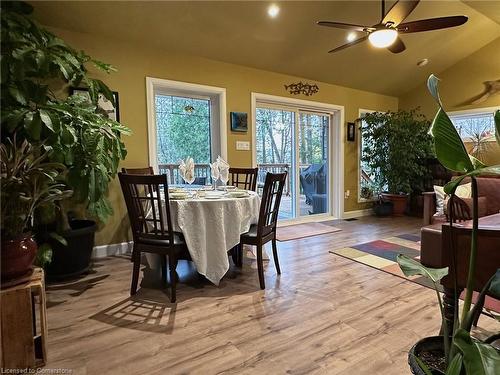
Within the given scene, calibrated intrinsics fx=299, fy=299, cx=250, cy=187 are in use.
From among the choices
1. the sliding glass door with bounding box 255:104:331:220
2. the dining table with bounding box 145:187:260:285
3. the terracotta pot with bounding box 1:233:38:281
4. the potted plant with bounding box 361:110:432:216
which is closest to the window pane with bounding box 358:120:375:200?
the potted plant with bounding box 361:110:432:216

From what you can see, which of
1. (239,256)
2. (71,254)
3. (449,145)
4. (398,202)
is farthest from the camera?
(398,202)

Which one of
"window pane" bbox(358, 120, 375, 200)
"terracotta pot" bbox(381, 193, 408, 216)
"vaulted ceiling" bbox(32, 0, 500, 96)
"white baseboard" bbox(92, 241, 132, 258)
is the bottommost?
"white baseboard" bbox(92, 241, 132, 258)

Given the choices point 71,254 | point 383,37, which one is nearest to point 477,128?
point 383,37

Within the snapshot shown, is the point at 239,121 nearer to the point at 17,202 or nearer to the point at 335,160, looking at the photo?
the point at 335,160

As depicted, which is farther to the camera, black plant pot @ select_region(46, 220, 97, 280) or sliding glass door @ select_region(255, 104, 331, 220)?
sliding glass door @ select_region(255, 104, 331, 220)

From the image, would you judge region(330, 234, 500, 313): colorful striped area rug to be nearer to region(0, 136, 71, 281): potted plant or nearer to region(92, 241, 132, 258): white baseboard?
region(92, 241, 132, 258): white baseboard

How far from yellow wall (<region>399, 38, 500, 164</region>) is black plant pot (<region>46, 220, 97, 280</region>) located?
5.90m

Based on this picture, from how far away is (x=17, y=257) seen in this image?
154cm

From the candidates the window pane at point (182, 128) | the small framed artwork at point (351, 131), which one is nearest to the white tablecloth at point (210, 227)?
the window pane at point (182, 128)

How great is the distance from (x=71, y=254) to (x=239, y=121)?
262 cm

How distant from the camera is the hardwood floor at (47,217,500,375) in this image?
157cm

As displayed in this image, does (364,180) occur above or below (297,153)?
below

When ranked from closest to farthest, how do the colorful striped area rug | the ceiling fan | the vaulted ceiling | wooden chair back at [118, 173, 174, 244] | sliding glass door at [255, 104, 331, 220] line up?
1. wooden chair back at [118, 173, 174, 244]
2. the ceiling fan
3. the colorful striped area rug
4. the vaulted ceiling
5. sliding glass door at [255, 104, 331, 220]

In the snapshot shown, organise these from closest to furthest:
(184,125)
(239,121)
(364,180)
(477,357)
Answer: (477,357) < (184,125) < (239,121) < (364,180)
